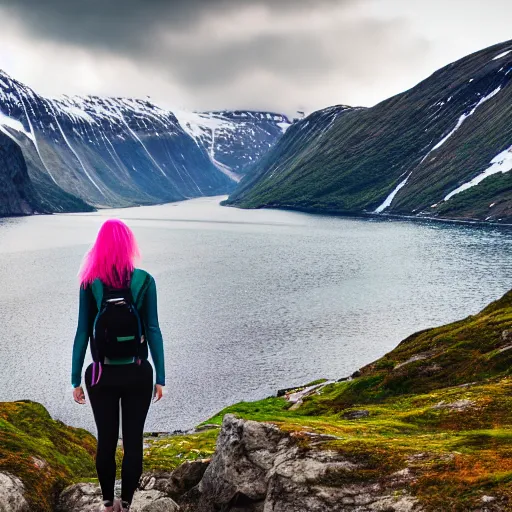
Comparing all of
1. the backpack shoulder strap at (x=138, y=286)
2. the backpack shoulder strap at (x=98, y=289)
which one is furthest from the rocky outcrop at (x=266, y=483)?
the backpack shoulder strap at (x=98, y=289)

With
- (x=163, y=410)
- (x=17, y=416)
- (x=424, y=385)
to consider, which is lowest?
(x=163, y=410)

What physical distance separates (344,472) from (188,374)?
1846 inches

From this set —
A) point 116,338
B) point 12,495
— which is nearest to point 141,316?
point 116,338

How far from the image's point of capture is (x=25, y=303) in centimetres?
8506

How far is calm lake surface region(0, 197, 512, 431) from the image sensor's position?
53000 mm

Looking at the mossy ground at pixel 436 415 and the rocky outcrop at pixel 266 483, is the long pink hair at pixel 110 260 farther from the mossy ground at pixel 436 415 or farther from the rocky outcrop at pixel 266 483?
the mossy ground at pixel 436 415

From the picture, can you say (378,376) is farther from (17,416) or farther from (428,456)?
(428,456)

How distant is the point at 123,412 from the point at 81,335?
61.3 inches

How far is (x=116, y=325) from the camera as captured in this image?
9328mm

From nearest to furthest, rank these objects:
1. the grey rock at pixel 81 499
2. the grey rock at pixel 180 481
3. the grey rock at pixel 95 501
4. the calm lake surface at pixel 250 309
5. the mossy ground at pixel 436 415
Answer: the mossy ground at pixel 436 415, the grey rock at pixel 95 501, the grey rock at pixel 81 499, the grey rock at pixel 180 481, the calm lake surface at pixel 250 309

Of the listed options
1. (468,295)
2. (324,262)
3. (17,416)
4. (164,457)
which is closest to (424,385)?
(164,457)

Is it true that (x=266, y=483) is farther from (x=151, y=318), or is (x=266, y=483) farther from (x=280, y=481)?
(x=151, y=318)

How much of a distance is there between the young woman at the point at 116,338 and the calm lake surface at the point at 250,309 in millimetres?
35935

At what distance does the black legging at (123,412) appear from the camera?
9.47 metres
